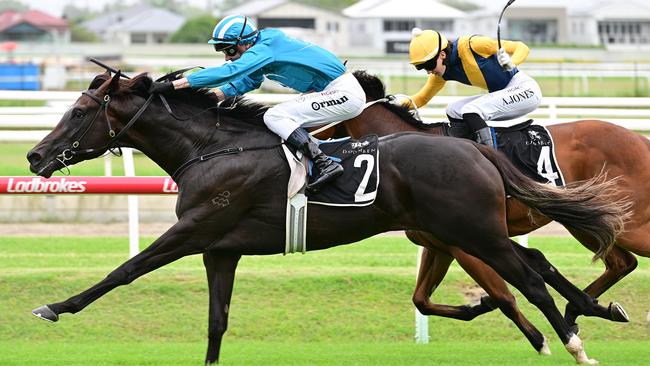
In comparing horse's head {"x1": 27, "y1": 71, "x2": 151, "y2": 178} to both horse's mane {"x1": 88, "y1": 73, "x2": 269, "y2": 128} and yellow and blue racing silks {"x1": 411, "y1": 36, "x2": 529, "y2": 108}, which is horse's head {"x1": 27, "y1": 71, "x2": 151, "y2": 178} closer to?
horse's mane {"x1": 88, "y1": 73, "x2": 269, "y2": 128}

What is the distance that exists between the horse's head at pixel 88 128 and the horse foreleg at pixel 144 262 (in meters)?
0.66

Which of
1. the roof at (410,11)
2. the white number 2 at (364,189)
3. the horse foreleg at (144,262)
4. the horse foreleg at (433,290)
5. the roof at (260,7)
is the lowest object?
the roof at (260,7)

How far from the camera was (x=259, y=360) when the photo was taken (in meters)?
6.64

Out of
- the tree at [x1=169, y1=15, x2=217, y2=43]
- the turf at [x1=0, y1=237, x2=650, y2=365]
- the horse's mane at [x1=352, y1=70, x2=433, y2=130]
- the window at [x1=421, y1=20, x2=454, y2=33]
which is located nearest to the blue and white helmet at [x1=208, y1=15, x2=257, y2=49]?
the horse's mane at [x1=352, y1=70, x2=433, y2=130]

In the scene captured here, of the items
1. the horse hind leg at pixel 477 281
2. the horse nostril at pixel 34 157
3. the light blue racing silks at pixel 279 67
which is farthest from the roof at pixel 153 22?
the horse nostril at pixel 34 157

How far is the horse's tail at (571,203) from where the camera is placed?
6387 mm

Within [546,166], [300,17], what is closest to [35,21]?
[300,17]

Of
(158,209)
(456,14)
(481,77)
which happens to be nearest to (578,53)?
(456,14)

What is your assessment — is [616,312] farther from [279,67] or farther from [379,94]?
[279,67]

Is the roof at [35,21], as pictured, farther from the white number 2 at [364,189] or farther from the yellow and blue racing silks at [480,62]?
the white number 2 at [364,189]

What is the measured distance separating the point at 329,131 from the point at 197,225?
1209 mm

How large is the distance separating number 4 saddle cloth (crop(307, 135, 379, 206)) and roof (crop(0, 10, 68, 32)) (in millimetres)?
85775

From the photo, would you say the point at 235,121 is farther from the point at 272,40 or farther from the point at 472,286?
the point at 472,286

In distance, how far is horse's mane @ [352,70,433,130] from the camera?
723cm
